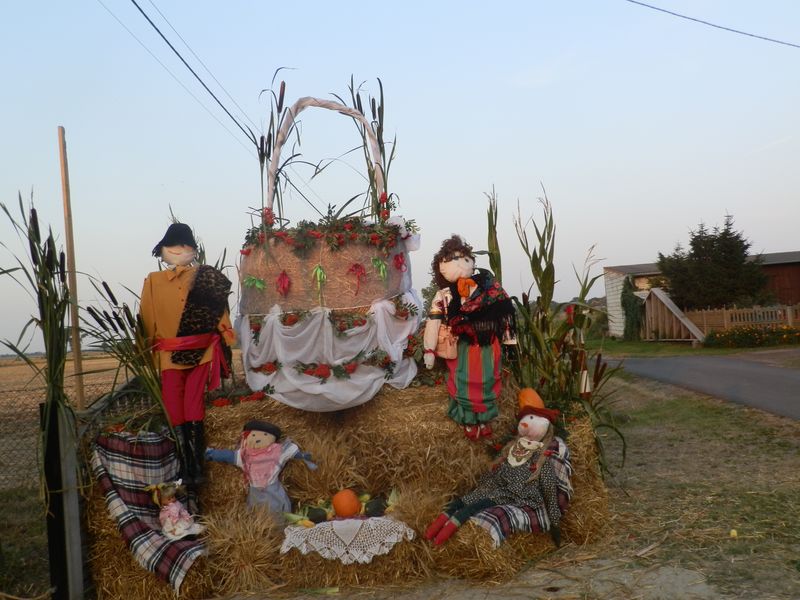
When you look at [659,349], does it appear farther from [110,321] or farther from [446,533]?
[110,321]

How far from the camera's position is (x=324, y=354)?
550 cm

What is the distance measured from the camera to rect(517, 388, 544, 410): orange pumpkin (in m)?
5.25

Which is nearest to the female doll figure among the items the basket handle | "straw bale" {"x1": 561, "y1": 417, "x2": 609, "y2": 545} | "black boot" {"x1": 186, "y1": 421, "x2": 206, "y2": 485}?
"straw bale" {"x1": 561, "y1": 417, "x2": 609, "y2": 545}

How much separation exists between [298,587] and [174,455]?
1263 millimetres

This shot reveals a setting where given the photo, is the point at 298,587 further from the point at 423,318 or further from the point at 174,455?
the point at 423,318

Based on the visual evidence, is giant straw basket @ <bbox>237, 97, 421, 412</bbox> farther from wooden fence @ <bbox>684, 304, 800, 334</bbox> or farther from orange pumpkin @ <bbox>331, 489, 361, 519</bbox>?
wooden fence @ <bbox>684, 304, 800, 334</bbox>

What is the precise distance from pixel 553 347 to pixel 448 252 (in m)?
1.11

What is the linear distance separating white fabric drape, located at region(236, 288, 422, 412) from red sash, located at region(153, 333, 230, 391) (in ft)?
1.20

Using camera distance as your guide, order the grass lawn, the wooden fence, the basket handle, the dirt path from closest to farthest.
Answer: the dirt path
the basket handle
the grass lawn
the wooden fence

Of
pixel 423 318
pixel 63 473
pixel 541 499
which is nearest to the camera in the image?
pixel 63 473

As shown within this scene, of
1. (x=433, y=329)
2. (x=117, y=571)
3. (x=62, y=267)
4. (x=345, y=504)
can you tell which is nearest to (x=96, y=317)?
(x=62, y=267)

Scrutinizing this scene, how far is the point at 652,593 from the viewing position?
13.3 feet

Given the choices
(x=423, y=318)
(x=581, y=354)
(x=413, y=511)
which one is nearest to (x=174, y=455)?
(x=413, y=511)

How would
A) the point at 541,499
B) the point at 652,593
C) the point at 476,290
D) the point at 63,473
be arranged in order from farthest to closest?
the point at 476,290 → the point at 541,499 → the point at 63,473 → the point at 652,593
